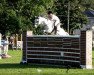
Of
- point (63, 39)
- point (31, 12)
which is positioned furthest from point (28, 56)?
point (31, 12)

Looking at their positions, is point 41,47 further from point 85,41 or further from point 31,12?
point 31,12

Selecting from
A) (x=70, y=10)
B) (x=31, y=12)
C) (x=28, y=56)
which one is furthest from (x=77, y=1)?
(x=28, y=56)

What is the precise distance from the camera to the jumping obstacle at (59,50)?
2041 centimetres

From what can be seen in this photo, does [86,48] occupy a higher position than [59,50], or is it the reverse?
[86,48]

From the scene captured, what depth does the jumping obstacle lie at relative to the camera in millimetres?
20406

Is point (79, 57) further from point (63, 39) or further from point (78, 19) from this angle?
point (78, 19)

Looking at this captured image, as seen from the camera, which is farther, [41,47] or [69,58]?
[41,47]

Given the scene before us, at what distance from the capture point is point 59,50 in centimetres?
2181

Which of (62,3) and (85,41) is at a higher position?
(62,3)

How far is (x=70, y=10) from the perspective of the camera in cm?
9575

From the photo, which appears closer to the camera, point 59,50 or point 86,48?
point 86,48

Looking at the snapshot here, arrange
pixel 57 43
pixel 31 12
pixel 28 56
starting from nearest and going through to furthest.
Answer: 1. pixel 57 43
2. pixel 28 56
3. pixel 31 12

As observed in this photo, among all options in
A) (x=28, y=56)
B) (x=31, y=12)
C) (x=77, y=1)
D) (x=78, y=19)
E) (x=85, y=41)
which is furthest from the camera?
(x=77, y=1)

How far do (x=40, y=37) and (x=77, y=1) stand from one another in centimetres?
7865
